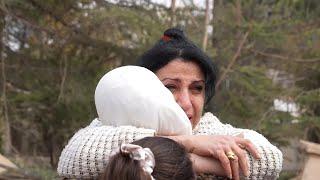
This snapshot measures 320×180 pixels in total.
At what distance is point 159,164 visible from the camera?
1.21m

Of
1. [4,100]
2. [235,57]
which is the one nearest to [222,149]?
[4,100]

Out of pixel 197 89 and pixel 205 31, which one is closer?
pixel 197 89

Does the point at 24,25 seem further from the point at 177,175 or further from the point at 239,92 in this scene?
the point at 177,175

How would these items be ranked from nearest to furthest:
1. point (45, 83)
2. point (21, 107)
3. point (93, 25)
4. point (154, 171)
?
point (154, 171) → point (93, 25) → point (45, 83) → point (21, 107)

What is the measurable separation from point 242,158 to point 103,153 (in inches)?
12.9

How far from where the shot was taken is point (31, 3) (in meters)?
7.21

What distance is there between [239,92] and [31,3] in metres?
3.26

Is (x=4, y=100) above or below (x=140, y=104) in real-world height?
below

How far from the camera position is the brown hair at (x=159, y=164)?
1162mm

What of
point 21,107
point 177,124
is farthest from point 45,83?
point 177,124

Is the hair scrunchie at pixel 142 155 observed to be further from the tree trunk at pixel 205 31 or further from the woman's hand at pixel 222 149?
the tree trunk at pixel 205 31

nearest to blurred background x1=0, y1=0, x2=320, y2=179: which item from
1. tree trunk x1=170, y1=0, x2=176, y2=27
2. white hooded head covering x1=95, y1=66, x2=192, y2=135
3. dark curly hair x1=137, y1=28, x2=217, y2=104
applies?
tree trunk x1=170, y1=0, x2=176, y2=27

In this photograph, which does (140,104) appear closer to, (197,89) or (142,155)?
(142,155)

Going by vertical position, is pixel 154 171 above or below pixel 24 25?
below
